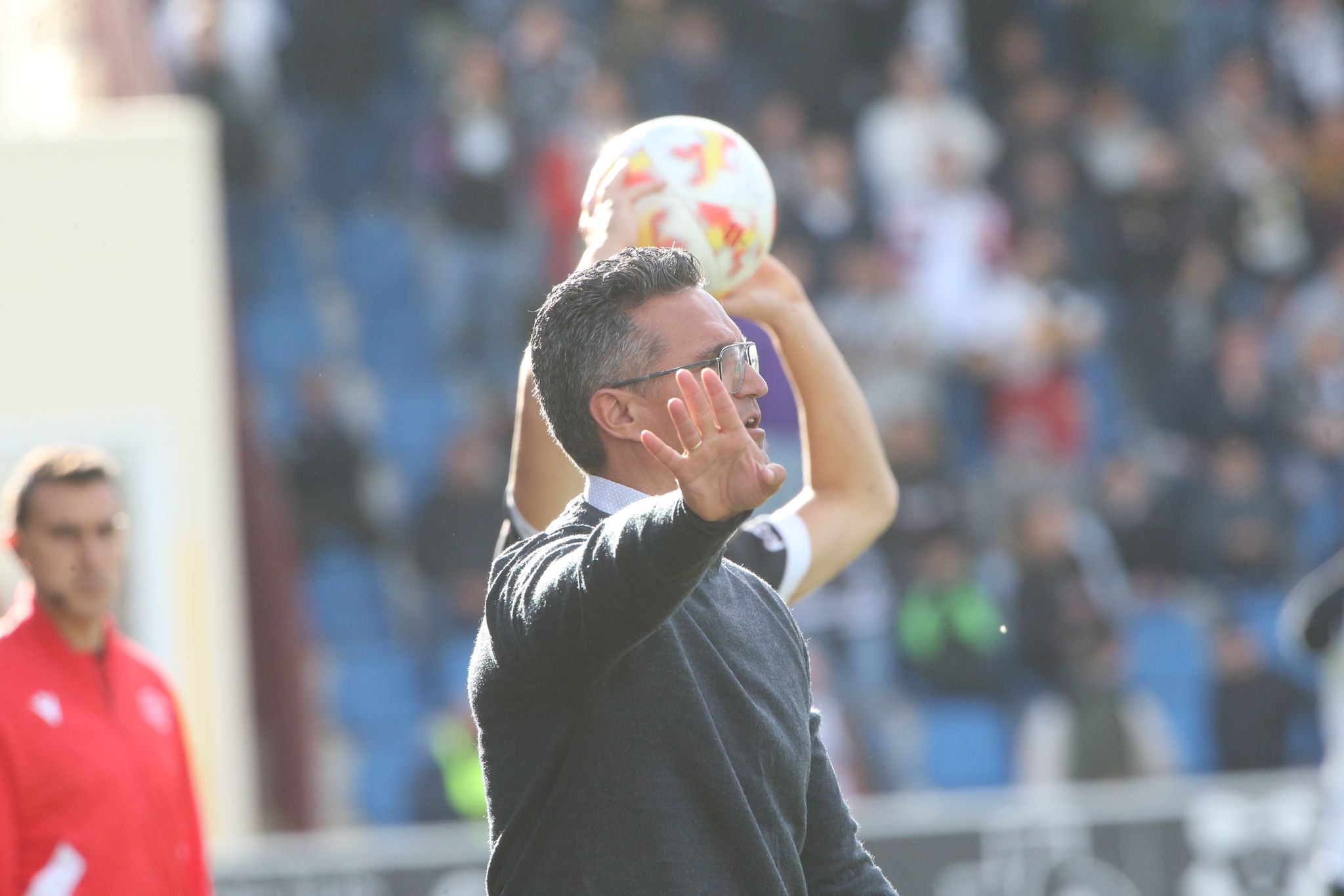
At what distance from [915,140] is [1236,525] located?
3411 millimetres

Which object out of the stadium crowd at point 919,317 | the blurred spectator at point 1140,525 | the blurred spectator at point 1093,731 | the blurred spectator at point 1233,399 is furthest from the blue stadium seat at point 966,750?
the blurred spectator at point 1233,399

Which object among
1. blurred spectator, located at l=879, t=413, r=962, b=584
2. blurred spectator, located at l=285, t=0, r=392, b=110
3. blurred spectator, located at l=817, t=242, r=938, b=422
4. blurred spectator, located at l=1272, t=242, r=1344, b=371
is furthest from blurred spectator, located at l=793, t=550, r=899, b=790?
blurred spectator, located at l=285, t=0, r=392, b=110

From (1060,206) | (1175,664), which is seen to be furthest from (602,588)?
(1060,206)

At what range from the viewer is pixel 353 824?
10461mm

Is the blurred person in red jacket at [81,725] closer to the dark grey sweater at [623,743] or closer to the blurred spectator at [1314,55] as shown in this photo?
the dark grey sweater at [623,743]

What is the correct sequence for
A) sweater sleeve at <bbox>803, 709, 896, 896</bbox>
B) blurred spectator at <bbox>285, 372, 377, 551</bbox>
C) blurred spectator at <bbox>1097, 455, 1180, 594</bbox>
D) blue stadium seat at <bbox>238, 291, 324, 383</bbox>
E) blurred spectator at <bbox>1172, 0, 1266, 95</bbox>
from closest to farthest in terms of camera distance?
sweater sleeve at <bbox>803, 709, 896, 896</bbox>, blurred spectator at <bbox>285, 372, 377, 551</bbox>, blurred spectator at <bbox>1097, 455, 1180, 594</bbox>, blue stadium seat at <bbox>238, 291, 324, 383</bbox>, blurred spectator at <bbox>1172, 0, 1266, 95</bbox>

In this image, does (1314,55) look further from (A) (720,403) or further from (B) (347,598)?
(A) (720,403)

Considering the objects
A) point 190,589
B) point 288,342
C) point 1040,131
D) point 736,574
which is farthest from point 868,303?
point 736,574

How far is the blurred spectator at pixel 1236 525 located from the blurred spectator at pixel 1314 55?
352 centimetres

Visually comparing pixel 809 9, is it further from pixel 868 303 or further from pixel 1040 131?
pixel 868 303

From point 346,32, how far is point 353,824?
5351mm

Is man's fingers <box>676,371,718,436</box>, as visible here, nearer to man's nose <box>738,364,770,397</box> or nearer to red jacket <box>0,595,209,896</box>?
man's nose <box>738,364,770,397</box>

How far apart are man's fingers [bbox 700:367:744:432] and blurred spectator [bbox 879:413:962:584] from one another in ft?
Result: 27.8

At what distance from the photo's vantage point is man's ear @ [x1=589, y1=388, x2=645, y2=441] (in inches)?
97.2
